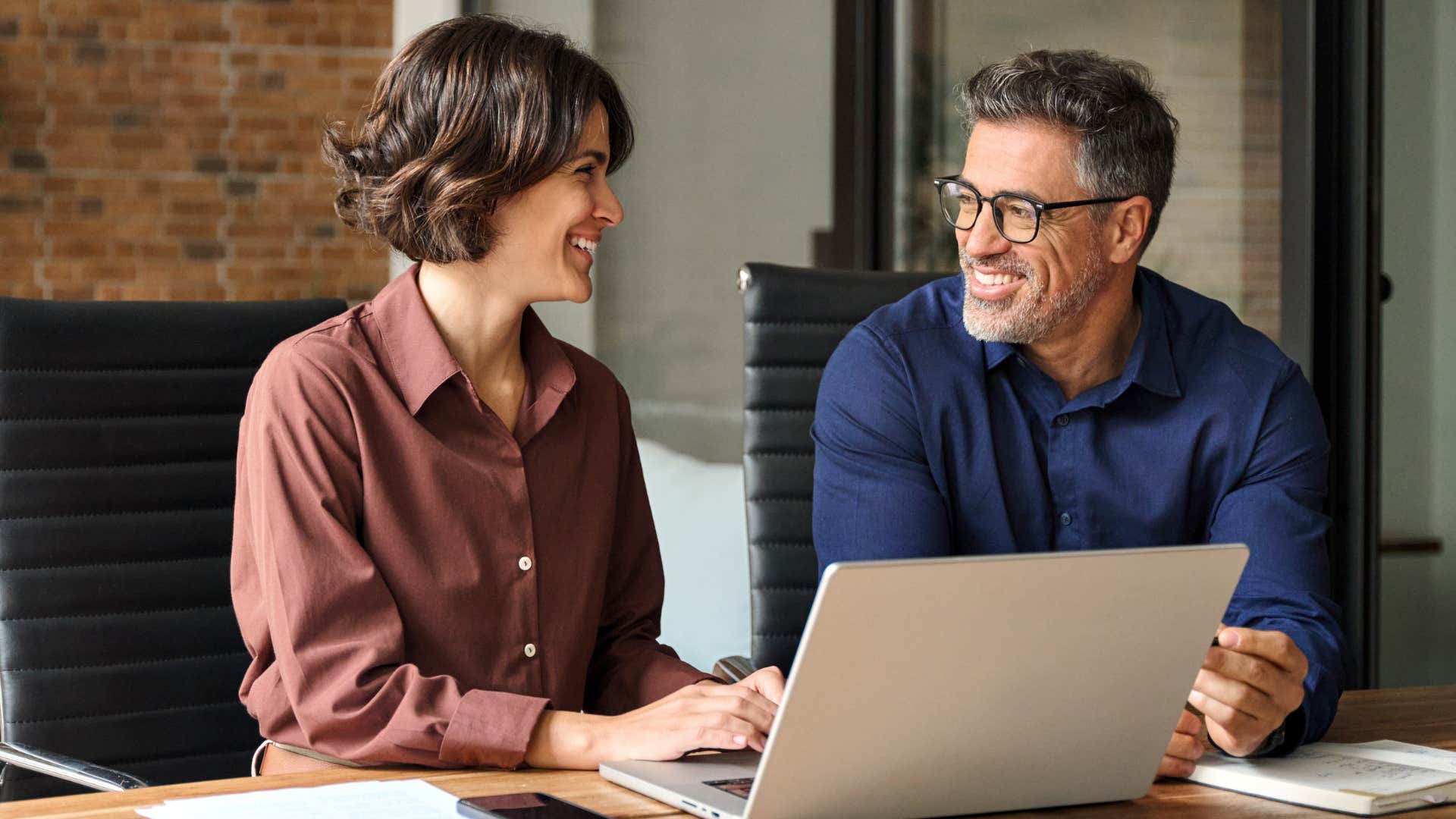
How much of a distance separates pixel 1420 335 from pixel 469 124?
1807 millimetres

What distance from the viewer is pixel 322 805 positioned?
0.97 metres

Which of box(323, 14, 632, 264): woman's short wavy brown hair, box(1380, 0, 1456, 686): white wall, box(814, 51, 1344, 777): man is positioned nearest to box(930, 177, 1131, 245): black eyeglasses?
box(814, 51, 1344, 777): man

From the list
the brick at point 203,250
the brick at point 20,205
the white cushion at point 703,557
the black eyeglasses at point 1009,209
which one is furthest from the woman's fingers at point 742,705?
the brick at point 20,205

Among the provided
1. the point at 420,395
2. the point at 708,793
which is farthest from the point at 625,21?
the point at 708,793

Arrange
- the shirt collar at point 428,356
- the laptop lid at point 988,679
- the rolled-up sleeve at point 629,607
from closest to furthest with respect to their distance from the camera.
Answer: the laptop lid at point 988,679 < the shirt collar at point 428,356 < the rolled-up sleeve at point 629,607

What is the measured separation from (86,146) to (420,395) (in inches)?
172

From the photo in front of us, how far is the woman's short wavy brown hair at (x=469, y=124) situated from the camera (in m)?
1.46

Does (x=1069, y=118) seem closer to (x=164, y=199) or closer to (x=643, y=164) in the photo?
(x=643, y=164)

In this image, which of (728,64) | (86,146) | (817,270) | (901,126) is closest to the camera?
(817,270)

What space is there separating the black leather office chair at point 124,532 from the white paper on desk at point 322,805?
2.34 ft

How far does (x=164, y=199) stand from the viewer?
525cm

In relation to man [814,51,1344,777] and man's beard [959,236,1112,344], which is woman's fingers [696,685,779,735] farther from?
man's beard [959,236,1112,344]

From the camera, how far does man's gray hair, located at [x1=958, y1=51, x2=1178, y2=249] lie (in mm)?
1668

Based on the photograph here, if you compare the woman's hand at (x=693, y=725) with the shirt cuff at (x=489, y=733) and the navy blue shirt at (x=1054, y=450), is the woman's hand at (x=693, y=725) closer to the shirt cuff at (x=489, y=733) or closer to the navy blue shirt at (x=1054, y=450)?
the shirt cuff at (x=489, y=733)
